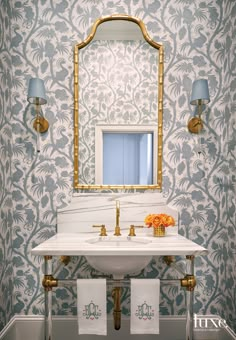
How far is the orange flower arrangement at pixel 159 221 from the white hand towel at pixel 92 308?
1.59 ft

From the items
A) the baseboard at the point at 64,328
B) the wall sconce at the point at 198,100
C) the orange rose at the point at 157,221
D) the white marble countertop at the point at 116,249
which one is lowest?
the baseboard at the point at 64,328

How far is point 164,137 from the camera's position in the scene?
1997 millimetres

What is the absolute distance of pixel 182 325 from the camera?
1.99m

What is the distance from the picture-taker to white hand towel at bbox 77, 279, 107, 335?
4.86 feet

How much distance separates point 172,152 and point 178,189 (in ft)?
0.86

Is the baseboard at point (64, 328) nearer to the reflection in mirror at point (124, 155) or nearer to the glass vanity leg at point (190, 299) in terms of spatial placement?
the glass vanity leg at point (190, 299)

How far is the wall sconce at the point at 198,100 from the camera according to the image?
6.15 ft

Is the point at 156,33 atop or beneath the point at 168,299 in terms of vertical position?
atop

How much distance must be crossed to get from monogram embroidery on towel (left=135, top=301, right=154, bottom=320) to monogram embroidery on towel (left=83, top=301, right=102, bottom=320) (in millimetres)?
202

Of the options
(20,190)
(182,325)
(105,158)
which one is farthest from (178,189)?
(20,190)

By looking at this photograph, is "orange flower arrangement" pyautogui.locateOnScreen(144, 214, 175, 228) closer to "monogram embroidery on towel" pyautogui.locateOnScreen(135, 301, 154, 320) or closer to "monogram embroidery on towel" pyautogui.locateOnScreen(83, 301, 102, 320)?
"monogram embroidery on towel" pyautogui.locateOnScreen(135, 301, 154, 320)

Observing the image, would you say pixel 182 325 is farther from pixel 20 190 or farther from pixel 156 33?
pixel 156 33

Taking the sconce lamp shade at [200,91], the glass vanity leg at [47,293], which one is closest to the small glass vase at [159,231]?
the glass vanity leg at [47,293]

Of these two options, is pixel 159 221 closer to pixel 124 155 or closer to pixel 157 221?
pixel 157 221
